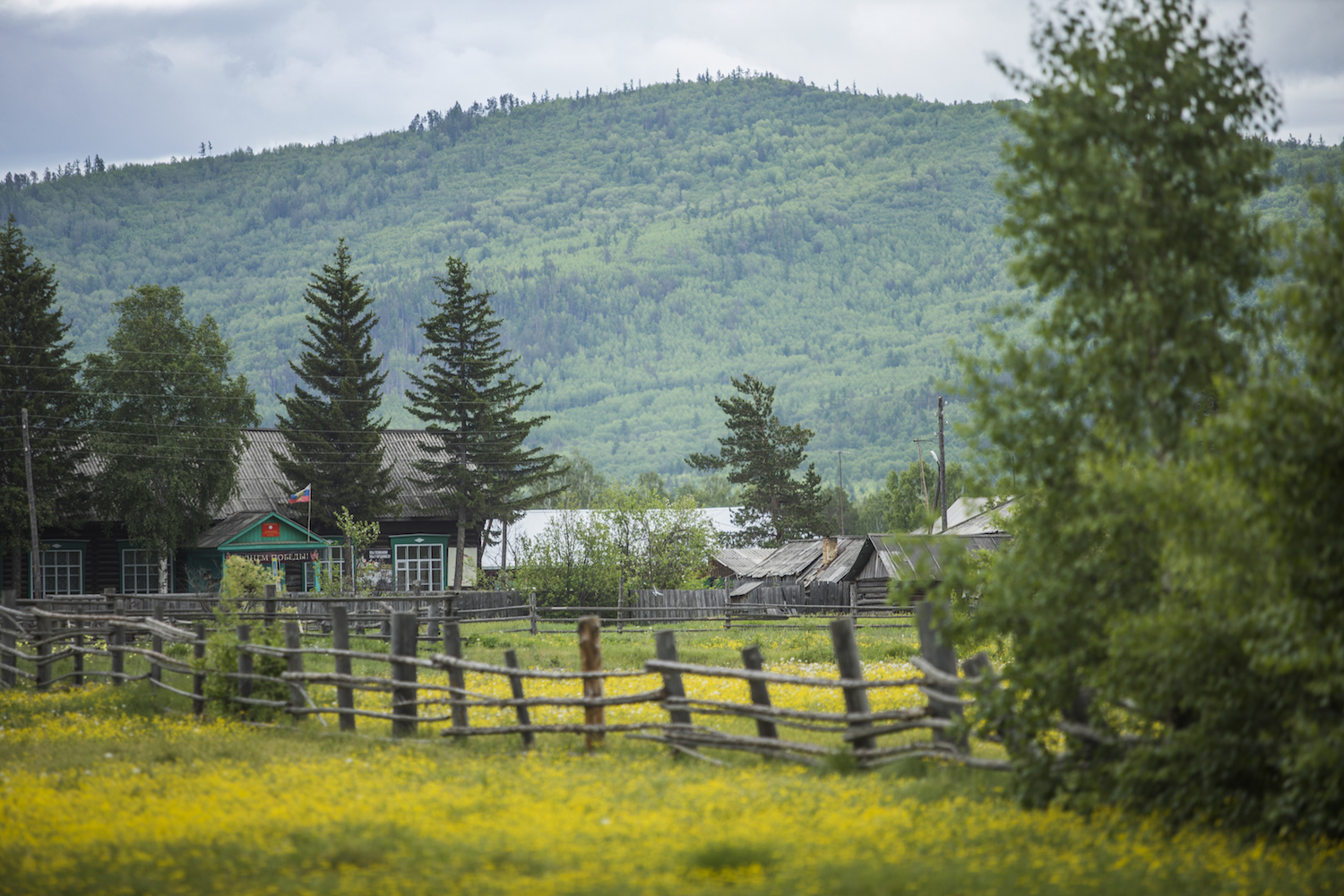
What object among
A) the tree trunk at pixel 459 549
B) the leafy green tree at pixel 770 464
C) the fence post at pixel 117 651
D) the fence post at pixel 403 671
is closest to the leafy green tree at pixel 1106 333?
the fence post at pixel 403 671

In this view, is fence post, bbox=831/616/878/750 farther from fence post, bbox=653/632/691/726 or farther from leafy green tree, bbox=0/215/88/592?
leafy green tree, bbox=0/215/88/592

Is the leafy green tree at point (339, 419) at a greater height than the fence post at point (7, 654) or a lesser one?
greater

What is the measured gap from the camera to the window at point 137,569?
46.0m

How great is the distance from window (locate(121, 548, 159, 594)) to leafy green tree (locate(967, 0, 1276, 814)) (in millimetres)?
45039

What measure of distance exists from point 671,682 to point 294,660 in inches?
206

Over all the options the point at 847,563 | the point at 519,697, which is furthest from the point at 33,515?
the point at 519,697

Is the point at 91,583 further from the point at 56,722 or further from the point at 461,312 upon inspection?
the point at 56,722

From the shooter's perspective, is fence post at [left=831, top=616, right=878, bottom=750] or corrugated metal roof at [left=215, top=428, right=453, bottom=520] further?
corrugated metal roof at [left=215, top=428, right=453, bottom=520]

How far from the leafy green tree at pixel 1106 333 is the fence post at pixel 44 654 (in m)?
16.5

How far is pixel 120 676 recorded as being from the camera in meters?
17.1

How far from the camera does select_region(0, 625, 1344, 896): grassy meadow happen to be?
6566 mm

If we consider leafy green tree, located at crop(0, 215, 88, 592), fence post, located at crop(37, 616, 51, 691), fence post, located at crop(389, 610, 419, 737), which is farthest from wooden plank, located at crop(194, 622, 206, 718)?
leafy green tree, located at crop(0, 215, 88, 592)

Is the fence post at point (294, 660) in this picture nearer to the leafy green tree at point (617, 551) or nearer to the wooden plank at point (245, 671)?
the wooden plank at point (245, 671)

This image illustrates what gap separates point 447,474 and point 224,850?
1845 inches
